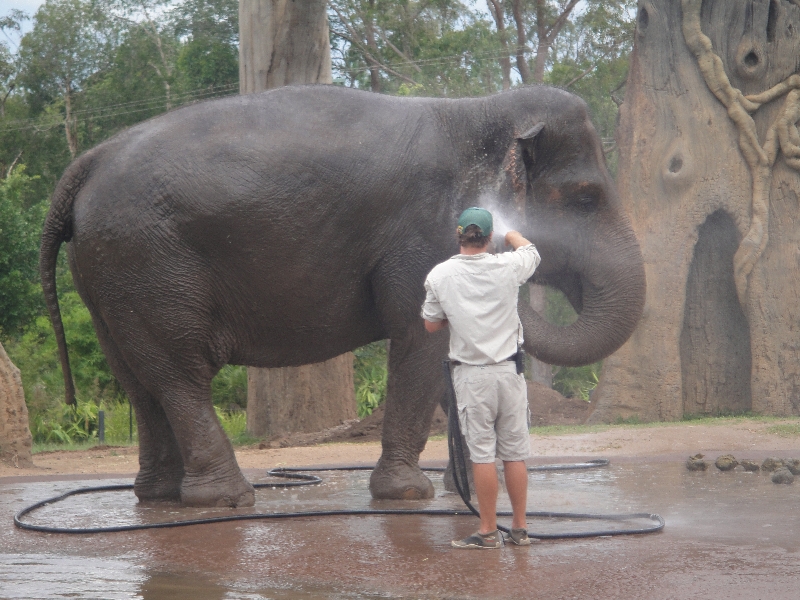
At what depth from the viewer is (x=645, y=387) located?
1188 cm

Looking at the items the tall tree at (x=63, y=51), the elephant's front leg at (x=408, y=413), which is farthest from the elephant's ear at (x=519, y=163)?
the tall tree at (x=63, y=51)

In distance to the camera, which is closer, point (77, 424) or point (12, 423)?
point (12, 423)

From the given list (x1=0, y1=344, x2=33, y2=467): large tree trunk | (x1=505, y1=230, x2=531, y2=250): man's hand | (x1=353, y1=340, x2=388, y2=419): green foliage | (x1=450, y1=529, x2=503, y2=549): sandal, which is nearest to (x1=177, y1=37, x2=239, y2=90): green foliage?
(x1=353, y1=340, x2=388, y2=419): green foliage

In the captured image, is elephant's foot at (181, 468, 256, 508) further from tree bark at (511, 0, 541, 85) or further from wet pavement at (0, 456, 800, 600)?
tree bark at (511, 0, 541, 85)

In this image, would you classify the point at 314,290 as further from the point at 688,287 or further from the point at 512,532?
the point at 688,287

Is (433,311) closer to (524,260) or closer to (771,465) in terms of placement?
(524,260)

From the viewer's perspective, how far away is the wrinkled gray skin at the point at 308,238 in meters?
5.55

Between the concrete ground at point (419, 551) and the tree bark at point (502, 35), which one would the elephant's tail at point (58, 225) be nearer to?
the concrete ground at point (419, 551)

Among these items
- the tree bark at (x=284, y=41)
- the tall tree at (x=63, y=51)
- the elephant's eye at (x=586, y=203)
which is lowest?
the elephant's eye at (x=586, y=203)

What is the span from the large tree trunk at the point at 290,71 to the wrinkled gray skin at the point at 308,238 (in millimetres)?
4272

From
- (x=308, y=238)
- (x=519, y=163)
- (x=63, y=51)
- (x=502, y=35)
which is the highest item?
(x=63, y=51)

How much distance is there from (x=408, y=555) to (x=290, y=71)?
707cm

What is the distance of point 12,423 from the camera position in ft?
30.0

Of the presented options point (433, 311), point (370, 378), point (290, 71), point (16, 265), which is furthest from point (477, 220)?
point (16, 265)
